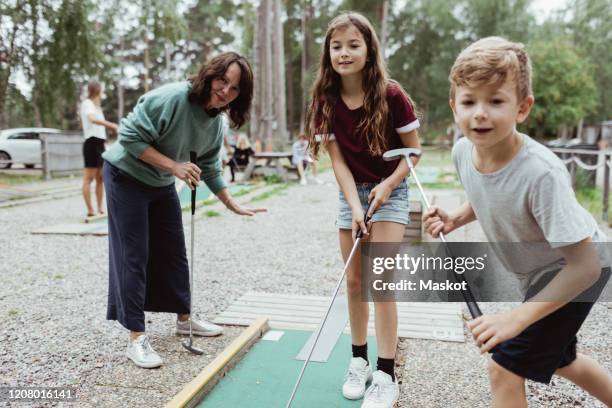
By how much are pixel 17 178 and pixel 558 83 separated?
1232 inches

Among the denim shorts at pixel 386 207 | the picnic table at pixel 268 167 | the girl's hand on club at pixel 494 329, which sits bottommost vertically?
the picnic table at pixel 268 167

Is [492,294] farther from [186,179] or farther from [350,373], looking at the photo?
[186,179]

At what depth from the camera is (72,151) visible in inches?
579

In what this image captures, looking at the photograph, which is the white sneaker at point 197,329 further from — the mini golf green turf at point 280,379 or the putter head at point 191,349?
the mini golf green turf at point 280,379

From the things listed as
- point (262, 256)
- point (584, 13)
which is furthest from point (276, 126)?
point (584, 13)

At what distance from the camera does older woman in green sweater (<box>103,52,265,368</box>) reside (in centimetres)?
279

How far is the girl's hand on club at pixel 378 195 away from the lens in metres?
2.30

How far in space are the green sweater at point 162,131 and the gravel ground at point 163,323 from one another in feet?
3.42

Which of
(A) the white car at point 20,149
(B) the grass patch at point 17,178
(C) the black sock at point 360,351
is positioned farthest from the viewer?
(A) the white car at point 20,149

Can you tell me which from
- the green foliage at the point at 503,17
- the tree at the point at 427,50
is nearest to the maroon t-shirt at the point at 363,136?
the tree at the point at 427,50

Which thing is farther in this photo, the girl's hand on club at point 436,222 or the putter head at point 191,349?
the putter head at point 191,349

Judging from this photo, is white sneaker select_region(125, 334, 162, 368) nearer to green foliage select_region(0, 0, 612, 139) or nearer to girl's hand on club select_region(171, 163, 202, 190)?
Answer: girl's hand on club select_region(171, 163, 202, 190)

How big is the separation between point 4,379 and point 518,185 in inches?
105

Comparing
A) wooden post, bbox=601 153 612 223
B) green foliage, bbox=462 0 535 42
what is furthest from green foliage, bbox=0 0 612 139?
wooden post, bbox=601 153 612 223
